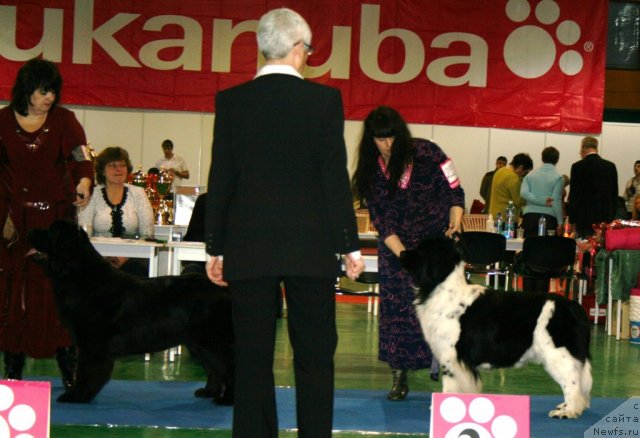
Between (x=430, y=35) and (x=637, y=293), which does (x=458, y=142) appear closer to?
(x=430, y=35)

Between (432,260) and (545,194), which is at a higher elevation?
(545,194)

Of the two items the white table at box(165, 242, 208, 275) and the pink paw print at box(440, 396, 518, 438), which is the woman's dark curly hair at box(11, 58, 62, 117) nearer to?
the white table at box(165, 242, 208, 275)

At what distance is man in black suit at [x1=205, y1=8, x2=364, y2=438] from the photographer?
2.75 meters

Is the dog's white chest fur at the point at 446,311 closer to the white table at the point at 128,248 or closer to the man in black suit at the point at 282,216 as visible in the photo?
the man in black suit at the point at 282,216

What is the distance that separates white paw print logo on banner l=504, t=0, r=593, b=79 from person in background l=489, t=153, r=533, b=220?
2.15 m

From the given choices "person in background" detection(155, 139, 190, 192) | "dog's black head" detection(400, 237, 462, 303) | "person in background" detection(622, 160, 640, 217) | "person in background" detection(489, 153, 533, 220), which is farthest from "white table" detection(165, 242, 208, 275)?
"person in background" detection(622, 160, 640, 217)

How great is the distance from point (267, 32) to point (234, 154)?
380 millimetres

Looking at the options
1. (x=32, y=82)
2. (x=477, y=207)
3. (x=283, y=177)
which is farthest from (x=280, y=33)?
(x=477, y=207)

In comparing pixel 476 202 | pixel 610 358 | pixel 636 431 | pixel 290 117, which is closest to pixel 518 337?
pixel 636 431

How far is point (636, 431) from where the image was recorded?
3.90m

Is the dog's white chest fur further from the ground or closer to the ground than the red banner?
closer to the ground

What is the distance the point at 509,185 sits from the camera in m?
11.5

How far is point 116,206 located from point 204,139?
25.9 feet

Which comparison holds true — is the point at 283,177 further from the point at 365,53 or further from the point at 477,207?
the point at 477,207
